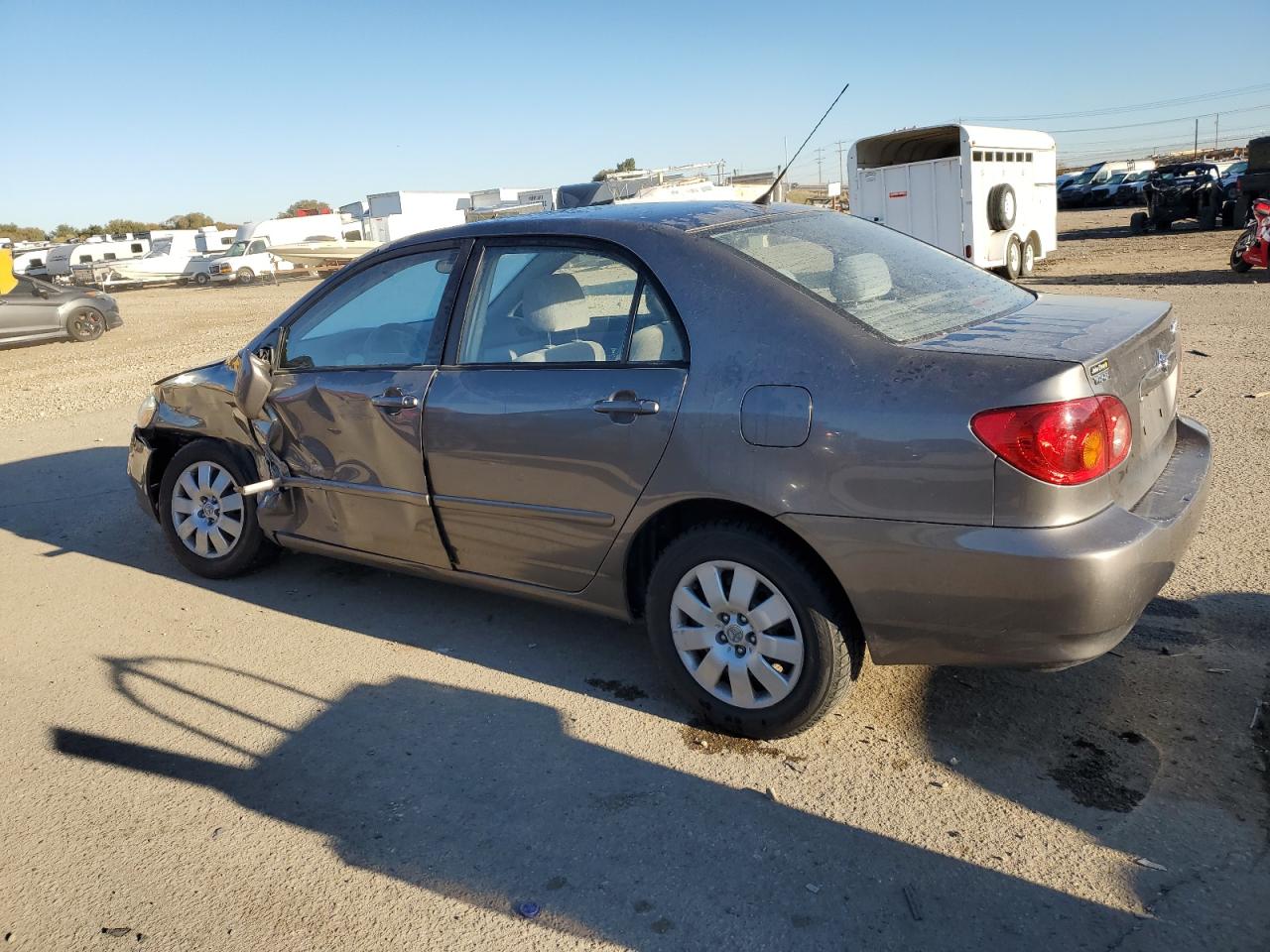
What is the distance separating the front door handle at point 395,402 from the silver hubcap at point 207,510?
1.28 m

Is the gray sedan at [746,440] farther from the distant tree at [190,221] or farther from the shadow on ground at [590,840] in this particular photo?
the distant tree at [190,221]

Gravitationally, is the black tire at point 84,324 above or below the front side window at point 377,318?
below

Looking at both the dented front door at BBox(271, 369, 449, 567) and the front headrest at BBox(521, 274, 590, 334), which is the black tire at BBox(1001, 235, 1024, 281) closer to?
the front headrest at BBox(521, 274, 590, 334)

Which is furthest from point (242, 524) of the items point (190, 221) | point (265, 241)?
point (190, 221)

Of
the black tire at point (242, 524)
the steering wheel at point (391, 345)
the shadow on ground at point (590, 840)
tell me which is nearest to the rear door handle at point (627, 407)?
the steering wheel at point (391, 345)

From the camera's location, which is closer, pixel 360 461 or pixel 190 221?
pixel 360 461

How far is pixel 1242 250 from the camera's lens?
1497 cm

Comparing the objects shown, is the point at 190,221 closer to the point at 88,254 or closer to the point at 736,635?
the point at 88,254

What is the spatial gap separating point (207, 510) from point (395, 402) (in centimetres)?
166

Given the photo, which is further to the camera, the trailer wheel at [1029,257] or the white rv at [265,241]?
the white rv at [265,241]

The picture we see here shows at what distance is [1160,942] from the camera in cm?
238

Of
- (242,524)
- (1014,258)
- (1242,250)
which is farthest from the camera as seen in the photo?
(1014,258)

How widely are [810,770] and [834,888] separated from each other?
0.57 m

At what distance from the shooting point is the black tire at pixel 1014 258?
17984 mm
